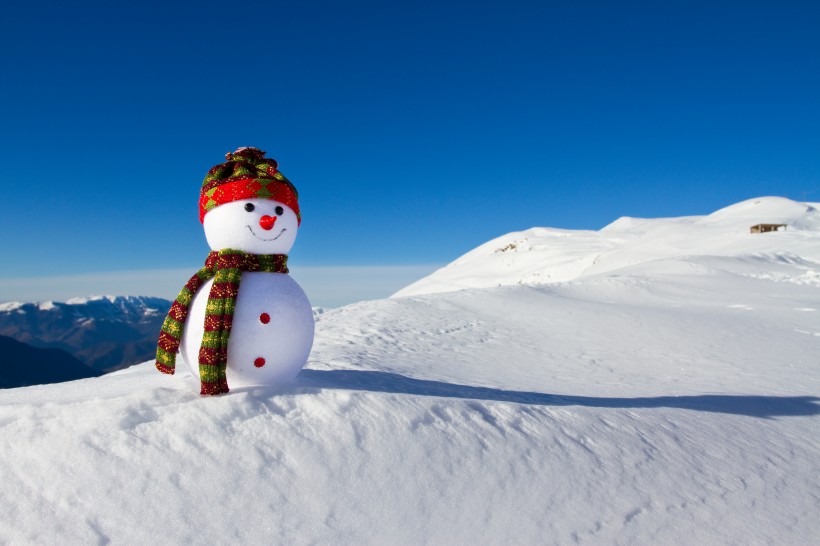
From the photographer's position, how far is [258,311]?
3.37m

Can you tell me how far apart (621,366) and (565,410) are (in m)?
3.03

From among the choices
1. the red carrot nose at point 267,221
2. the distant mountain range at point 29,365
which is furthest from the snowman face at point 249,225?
the distant mountain range at point 29,365

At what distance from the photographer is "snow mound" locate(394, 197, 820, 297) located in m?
23.2

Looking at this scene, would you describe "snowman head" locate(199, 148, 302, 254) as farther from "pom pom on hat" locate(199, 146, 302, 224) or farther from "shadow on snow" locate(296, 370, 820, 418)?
"shadow on snow" locate(296, 370, 820, 418)

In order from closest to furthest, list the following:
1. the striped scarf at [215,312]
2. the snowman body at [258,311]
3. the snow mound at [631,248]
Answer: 1. the striped scarf at [215,312]
2. the snowman body at [258,311]
3. the snow mound at [631,248]

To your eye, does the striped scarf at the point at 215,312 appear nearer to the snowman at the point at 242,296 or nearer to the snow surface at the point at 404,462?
the snowman at the point at 242,296

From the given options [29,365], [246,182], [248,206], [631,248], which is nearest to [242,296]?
[248,206]

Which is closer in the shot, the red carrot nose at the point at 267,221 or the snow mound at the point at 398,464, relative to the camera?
the snow mound at the point at 398,464

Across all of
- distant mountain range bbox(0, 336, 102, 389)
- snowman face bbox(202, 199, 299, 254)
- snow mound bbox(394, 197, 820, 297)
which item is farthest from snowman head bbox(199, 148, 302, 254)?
distant mountain range bbox(0, 336, 102, 389)

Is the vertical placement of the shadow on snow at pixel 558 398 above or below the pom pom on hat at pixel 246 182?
below

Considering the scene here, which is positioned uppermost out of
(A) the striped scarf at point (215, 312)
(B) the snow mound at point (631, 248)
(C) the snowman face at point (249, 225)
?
(B) the snow mound at point (631, 248)

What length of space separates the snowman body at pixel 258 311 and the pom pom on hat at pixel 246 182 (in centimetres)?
5

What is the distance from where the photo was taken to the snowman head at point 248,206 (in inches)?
136

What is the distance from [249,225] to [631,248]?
29325 mm
